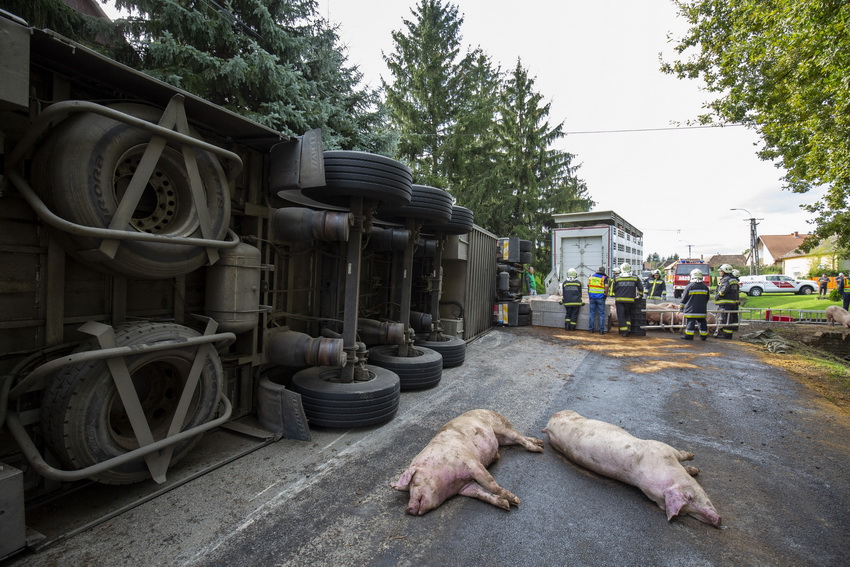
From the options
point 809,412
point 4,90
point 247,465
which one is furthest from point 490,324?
point 4,90

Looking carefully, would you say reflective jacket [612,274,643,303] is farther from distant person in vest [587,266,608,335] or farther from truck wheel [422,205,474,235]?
truck wheel [422,205,474,235]

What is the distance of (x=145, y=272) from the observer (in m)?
2.66

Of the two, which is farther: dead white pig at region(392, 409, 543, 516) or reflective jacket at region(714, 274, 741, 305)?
reflective jacket at region(714, 274, 741, 305)

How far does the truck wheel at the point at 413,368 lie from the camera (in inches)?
196

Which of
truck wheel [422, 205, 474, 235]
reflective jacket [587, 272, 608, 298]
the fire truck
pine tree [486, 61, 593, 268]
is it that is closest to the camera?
truck wheel [422, 205, 474, 235]

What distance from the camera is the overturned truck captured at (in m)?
2.23

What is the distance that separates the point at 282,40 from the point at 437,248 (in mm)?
5948

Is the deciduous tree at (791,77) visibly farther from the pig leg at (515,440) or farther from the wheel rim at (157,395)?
the wheel rim at (157,395)

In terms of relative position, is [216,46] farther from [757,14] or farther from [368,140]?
[757,14]

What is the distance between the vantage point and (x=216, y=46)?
27.1ft

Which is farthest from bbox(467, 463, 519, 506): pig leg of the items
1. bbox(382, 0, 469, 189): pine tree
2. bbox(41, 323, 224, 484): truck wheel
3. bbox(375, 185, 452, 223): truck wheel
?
bbox(382, 0, 469, 189): pine tree

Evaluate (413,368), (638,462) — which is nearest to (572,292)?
(413,368)

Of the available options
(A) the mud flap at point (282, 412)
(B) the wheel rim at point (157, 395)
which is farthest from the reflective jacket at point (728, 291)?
(B) the wheel rim at point (157, 395)

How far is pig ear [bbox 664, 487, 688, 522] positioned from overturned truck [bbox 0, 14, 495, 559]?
7.71ft
